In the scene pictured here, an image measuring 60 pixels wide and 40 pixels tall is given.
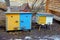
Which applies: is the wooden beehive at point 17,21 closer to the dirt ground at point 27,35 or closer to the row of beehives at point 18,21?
the row of beehives at point 18,21

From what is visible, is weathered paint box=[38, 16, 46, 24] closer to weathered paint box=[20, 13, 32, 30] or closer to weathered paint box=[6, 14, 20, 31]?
weathered paint box=[20, 13, 32, 30]

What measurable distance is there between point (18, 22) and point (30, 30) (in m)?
0.61

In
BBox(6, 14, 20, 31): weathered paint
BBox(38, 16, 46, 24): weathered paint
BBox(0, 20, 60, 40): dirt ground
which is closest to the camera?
BBox(0, 20, 60, 40): dirt ground

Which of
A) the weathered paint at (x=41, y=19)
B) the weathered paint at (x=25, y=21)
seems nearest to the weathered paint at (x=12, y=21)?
the weathered paint at (x=25, y=21)

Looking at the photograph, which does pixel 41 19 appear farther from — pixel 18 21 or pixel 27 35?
pixel 27 35

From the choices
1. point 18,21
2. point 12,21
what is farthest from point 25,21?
point 12,21

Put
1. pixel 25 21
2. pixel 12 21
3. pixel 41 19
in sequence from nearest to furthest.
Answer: pixel 12 21
pixel 25 21
pixel 41 19

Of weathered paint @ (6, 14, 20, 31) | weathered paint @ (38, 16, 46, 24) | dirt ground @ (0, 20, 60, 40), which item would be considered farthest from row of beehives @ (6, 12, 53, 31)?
weathered paint @ (38, 16, 46, 24)

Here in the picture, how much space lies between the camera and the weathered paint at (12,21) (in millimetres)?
5359

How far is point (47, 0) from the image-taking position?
30.1 ft

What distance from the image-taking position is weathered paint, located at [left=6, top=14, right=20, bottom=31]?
5359mm

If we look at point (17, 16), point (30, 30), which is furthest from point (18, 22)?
point (30, 30)

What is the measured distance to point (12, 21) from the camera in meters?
5.40

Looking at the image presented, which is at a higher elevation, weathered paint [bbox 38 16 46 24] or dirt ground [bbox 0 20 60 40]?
weathered paint [bbox 38 16 46 24]
